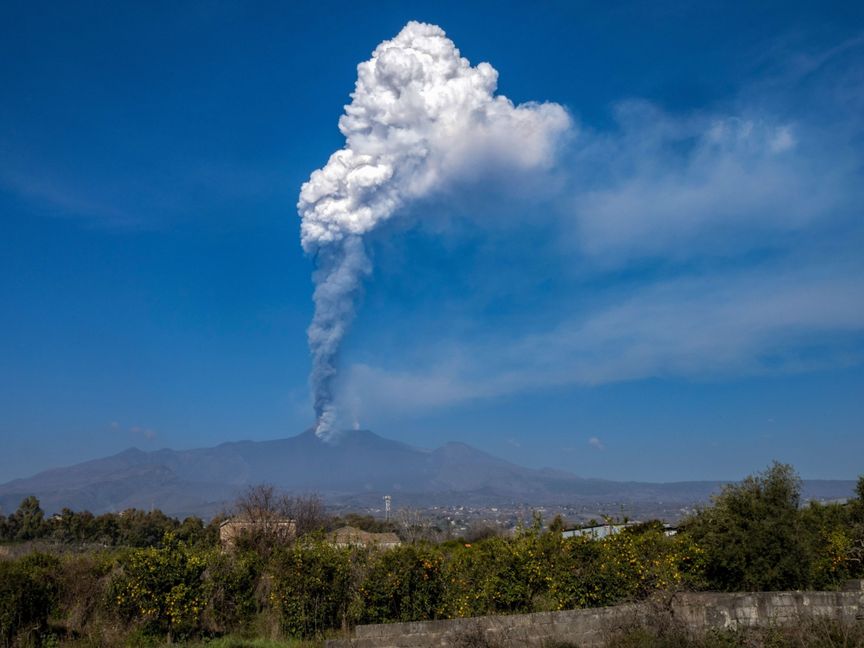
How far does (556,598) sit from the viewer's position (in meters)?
14.8

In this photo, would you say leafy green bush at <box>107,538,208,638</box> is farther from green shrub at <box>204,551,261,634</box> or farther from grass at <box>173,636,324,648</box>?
grass at <box>173,636,324,648</box>

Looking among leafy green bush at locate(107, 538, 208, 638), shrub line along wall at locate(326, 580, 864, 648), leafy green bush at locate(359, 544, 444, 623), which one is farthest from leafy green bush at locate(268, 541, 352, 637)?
shrub line along wall at locate(326, 580, 864, 648)

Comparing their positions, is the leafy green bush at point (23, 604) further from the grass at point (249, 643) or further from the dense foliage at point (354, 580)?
the grass at point (249, 643)

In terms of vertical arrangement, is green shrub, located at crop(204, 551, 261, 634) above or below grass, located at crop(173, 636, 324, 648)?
above

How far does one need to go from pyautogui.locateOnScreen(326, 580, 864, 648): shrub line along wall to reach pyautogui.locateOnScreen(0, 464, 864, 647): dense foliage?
1162 millimetres

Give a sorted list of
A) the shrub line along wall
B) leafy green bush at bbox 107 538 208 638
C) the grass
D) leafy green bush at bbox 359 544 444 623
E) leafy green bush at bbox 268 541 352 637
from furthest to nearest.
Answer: leafy green bush at bbox 359 544 444 623 → leafy green bush at bbox 268 541 352 637 → leafy green bush at bbox 107 538 208 638 → the grass → the shrub line along wall

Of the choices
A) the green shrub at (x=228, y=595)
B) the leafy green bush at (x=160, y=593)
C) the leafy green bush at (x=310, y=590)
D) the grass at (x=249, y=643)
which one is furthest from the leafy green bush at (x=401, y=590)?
the leafy green bush at (x=160, y=593)

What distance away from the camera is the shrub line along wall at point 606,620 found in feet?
38.2

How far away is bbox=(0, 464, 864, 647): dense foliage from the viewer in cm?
1427

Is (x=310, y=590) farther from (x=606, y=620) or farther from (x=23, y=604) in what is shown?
(x=606, y=620)

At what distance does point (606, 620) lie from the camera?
39.1ft

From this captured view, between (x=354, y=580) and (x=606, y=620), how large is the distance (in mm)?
6007

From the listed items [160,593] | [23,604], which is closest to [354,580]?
[160,593]

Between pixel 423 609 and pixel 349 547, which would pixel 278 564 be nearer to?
pixel 349 547
